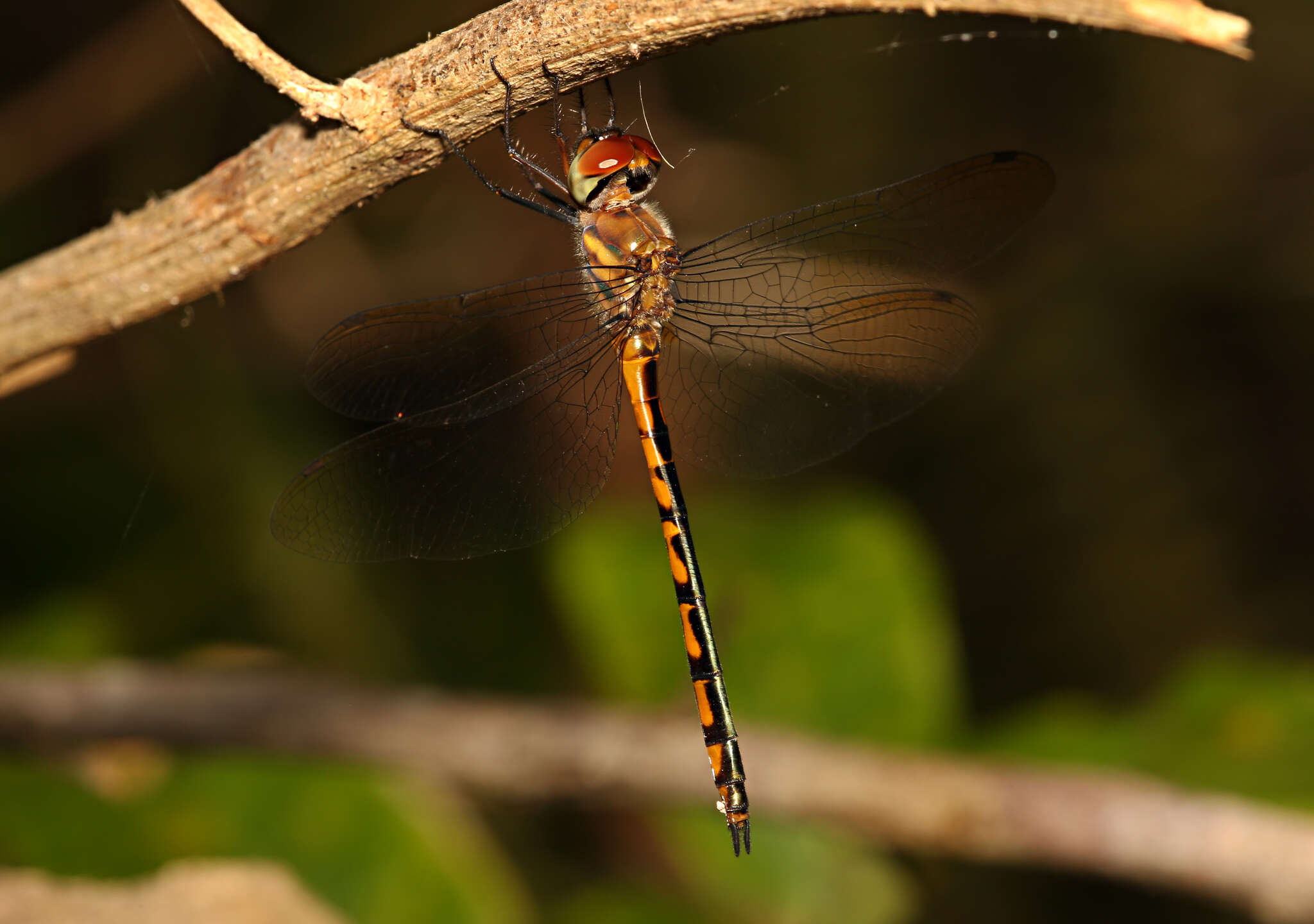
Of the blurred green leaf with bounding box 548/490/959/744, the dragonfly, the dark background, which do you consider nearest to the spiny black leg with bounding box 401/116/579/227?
the dragonfly

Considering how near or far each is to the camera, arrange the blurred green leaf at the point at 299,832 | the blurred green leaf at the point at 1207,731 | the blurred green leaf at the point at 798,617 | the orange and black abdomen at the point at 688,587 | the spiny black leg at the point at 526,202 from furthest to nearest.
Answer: the blurred green leaf at the point at 798,617 < the blurred green leaf at the point at 1207,731 < the blurred green leaf at the point at 299,832 < the orange and black abdomen at the point at 688,587 < the spiny black leg at the point at 526,202

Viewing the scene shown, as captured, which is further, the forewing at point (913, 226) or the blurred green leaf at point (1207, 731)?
the blurred green leaf at point (1207, 731)

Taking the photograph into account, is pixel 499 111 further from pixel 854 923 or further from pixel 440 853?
pixel 854 923

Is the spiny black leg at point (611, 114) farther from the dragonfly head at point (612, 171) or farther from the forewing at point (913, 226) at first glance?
the forewing at point (913, 226)

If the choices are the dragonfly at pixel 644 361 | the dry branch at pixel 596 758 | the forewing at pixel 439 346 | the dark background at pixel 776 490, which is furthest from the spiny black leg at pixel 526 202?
the dry branch at pixel 596 758

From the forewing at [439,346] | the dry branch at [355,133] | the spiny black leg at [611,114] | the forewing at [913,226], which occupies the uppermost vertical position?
the spiny black leg at [611,114]

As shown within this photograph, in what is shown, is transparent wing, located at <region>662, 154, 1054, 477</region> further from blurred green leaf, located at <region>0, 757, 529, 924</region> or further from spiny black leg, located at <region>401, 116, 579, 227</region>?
blurred green leaf, located at <region>0, 757, 529, 924</region>

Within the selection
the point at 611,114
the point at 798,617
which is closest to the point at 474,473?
the point at 611,114

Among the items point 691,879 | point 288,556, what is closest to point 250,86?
point 288,556

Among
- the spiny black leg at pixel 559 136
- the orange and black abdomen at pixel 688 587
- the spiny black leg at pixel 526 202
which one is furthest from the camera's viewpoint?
the orange and black abdomen at pixel 688 587
